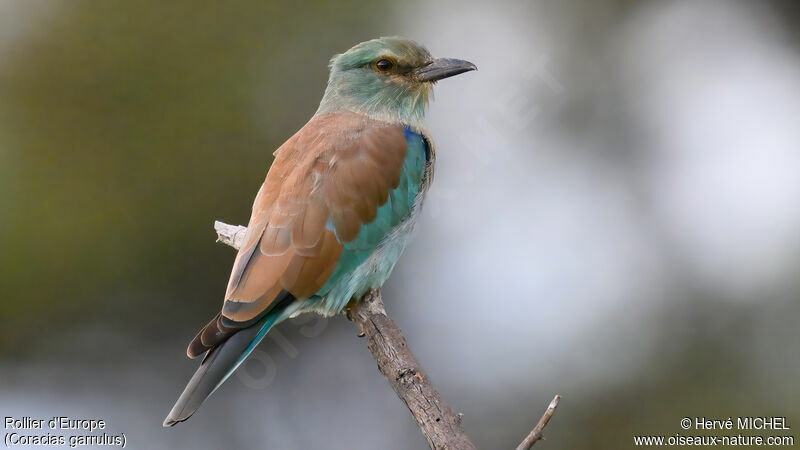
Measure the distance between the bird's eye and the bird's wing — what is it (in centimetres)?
43

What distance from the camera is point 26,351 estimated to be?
17.1 feet

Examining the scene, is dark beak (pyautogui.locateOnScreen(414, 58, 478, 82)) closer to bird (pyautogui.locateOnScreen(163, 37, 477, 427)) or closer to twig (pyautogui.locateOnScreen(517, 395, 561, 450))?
bird (pyautogui.locateOnScreen(163, 37, 477, 427))

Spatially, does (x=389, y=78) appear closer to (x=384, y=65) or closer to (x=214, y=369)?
(x=384, y=65)

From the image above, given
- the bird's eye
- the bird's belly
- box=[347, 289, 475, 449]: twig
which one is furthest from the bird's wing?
the bird's eye

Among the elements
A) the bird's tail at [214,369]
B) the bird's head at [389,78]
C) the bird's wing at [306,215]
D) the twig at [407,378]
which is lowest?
the bird's tail at [214,369]

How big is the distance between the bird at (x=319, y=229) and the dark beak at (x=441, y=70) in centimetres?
23

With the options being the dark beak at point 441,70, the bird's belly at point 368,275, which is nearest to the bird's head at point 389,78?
the dark beak at point 441,70

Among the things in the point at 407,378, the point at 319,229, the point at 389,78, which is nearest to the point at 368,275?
the point at 319,229

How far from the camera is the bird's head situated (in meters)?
3.62

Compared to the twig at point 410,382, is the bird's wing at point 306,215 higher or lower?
higher

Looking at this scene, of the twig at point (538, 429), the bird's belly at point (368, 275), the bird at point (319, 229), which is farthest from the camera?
the bird's belly at point (368, 275)

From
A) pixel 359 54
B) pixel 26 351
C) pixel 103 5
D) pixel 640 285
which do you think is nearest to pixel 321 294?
pixel 359 54

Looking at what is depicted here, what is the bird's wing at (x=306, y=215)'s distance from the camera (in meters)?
2.94

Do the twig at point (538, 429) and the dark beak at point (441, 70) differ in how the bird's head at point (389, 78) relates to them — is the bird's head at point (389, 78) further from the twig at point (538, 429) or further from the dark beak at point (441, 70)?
the twig at point (538, 429)
